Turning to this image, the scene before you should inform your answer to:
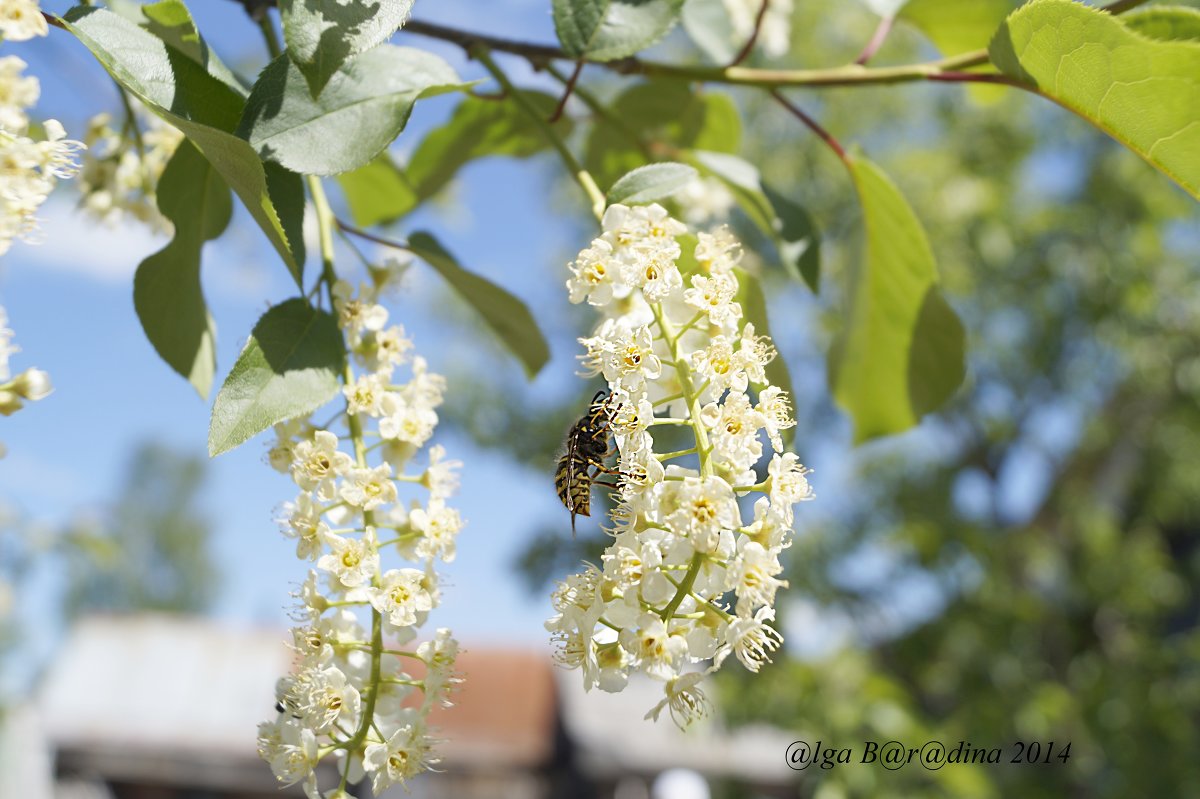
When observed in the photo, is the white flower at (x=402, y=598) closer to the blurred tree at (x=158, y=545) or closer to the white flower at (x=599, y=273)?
the white flower at (x=599, y=273)

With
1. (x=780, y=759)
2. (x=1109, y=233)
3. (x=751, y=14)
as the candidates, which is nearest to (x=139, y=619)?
(x=780, y=759)

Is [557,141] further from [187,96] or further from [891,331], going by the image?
[891,331]

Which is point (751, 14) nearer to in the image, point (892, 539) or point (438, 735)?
point (438, 735)

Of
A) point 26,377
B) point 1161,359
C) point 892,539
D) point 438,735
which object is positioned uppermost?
point 1161,359

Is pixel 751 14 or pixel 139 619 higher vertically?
pixel 139 619

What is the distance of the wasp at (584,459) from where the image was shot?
2.31ft

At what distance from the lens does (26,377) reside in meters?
0.57

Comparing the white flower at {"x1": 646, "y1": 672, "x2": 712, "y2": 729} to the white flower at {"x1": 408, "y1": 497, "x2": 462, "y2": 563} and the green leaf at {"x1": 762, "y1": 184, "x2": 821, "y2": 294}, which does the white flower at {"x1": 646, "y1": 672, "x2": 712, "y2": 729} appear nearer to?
the white flower at {"x1": 408, "y1": 497, "x2": 462, "y2": 563}

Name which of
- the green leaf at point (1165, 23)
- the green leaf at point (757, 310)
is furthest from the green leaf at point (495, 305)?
the green leaf at point (1165, 23)

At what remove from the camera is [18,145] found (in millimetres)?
541

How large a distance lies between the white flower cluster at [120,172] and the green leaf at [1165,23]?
762 millimetres

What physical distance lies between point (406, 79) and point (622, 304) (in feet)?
0.67

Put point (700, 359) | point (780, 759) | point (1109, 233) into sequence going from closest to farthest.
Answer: point (700, 359) < point (1109, 233) < point (780, 759)

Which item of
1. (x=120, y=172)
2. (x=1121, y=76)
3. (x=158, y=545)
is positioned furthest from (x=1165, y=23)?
(x=158, y=545)
